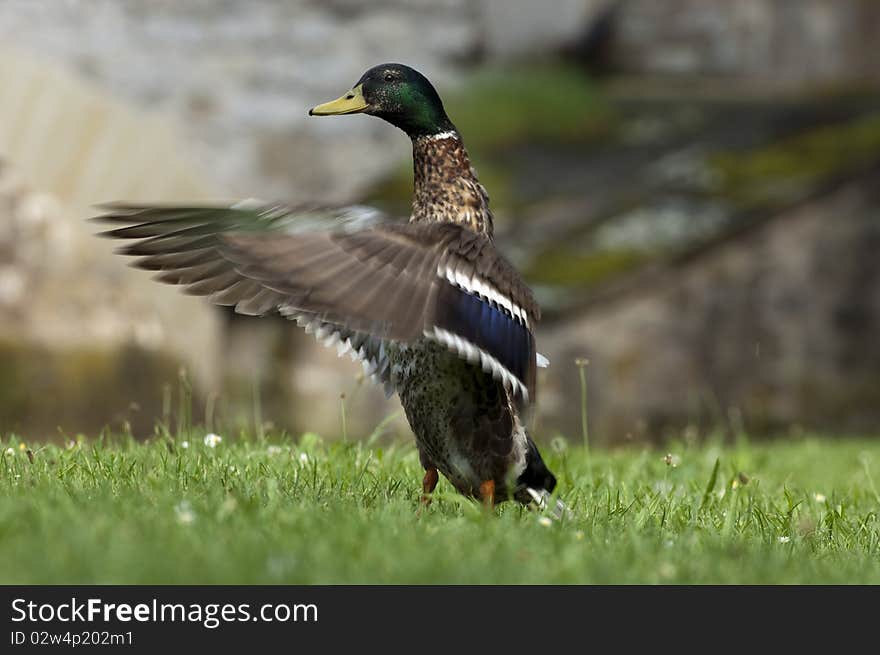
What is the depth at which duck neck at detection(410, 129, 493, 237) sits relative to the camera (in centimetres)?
448

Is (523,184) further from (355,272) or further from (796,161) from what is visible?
(355,272)

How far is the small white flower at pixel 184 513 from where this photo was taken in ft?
10.9

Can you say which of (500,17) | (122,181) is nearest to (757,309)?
(500,17)

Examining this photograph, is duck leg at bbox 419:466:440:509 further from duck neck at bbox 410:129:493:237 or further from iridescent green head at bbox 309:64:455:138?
iridescent green head at bbox 309:64:455:138

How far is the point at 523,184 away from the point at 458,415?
20.8 ft

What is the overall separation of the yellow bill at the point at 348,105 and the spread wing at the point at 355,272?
2.38 ft

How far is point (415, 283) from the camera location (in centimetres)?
366

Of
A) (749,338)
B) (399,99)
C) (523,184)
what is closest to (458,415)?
(399,99)

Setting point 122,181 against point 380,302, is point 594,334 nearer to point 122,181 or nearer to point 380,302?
point 122,181

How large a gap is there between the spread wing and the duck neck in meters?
0.46

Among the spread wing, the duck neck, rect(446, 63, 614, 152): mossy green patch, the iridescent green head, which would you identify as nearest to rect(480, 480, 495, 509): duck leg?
the spread wing
